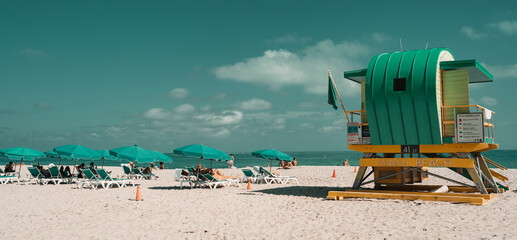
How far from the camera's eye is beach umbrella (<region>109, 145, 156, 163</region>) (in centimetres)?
1686

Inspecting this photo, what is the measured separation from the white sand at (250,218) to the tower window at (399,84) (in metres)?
3.33

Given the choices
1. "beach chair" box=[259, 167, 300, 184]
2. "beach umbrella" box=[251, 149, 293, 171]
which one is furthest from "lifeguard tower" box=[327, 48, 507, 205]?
"beach umbrella" box=[251, 149, 293, 171]

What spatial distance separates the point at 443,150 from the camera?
1148 cm

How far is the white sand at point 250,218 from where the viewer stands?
752 cm

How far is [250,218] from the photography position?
9.24m

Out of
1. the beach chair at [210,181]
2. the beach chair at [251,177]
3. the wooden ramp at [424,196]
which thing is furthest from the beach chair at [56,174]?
the wooden ramp at [424,196]

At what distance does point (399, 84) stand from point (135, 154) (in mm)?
11304

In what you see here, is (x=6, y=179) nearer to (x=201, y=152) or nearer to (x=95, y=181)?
(x=95, y=181)

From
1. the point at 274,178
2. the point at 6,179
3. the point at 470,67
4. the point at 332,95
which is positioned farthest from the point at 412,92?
the point at 6,179

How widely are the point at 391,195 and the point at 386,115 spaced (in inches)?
96.3

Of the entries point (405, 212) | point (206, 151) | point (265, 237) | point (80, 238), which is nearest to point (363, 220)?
point (405, 212)

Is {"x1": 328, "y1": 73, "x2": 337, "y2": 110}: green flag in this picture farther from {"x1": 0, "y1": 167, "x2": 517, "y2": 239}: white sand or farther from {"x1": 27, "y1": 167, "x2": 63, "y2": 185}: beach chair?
{"x1": 27, "y1": 167, "x2": 63, "y2": 185}: beach chair

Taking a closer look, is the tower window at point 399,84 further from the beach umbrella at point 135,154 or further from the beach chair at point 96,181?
the beach chair at point 96,181

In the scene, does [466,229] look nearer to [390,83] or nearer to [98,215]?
[390,83]
